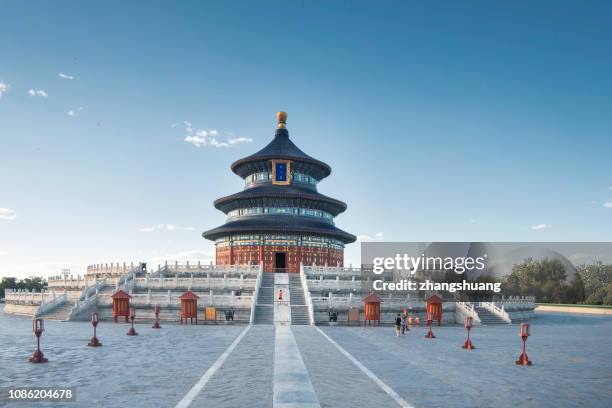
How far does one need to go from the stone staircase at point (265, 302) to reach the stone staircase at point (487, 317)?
16402 millimetres

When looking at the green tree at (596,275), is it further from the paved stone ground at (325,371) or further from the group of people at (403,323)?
the paved stone ground at (325,371)

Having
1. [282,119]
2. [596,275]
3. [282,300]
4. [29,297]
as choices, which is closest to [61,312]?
[29,297]

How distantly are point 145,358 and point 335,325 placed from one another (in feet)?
61.3

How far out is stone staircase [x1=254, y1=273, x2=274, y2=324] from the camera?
35.4 meters

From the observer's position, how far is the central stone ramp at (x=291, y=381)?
1145cm

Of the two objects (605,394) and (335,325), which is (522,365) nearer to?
(605,394)

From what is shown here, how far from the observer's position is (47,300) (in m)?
43.3

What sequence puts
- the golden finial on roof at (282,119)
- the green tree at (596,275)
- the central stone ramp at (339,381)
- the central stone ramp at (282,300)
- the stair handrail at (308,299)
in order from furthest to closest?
the green tree at (596,275) < the golden finial on roof at (282,119) < the stair handrail at (308,299) < the central stone ramp at (282,300) < the central stone ramp at (339,381)

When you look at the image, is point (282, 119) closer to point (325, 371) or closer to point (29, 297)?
point (29, 297)

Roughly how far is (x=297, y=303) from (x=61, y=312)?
740 inches

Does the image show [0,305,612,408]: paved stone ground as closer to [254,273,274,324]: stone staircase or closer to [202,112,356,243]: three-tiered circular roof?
[254,273,274,324]: stone staircase

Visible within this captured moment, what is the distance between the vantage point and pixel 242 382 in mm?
13828

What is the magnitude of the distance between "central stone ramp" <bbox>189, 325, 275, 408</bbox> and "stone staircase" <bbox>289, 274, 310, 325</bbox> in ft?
46.4

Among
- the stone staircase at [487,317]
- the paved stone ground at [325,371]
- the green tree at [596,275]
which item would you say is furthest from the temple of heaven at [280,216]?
the green tree at [596,275]
